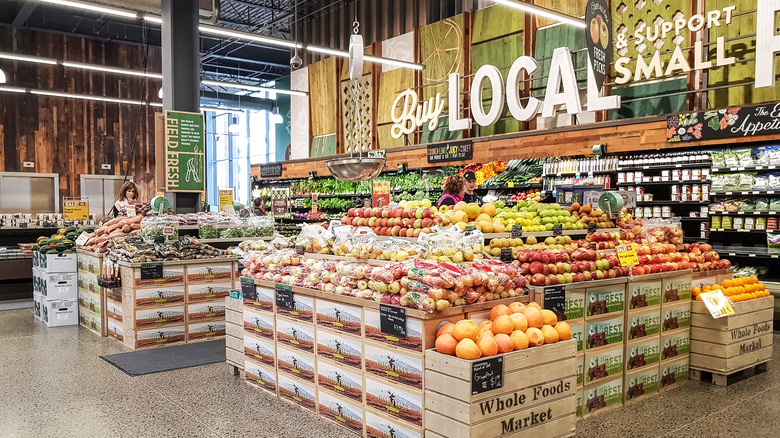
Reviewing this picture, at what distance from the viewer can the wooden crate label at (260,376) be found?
177 inches

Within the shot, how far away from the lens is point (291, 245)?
6.15 meters

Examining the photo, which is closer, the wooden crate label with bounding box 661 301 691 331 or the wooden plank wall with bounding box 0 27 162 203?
the wooden crate label with bounding box 661 301 691 331

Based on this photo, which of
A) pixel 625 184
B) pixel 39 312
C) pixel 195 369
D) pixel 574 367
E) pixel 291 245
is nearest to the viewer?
pixel 574 367

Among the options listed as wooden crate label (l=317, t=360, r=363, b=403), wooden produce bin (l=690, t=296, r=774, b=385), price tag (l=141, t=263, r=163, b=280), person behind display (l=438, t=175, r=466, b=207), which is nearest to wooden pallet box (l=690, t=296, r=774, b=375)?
wooden produce bin (l=690, t=296, r=774, b=385)

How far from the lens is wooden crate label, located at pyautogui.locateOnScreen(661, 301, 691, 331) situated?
4.62m

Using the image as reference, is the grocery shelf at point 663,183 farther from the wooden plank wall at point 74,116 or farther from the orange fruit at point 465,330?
the wooden plank wall at point 74,116

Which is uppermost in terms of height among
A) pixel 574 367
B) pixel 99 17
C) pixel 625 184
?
pixel 99 17

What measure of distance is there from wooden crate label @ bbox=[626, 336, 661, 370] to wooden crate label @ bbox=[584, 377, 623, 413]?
19cm

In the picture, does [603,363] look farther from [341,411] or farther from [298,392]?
[298,392]

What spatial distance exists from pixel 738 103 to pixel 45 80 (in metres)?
16.3

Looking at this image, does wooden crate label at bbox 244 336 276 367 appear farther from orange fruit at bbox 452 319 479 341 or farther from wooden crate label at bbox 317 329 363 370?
orange fruit at bbox 452 319 479 341

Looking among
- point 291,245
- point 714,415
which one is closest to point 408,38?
point 291,245

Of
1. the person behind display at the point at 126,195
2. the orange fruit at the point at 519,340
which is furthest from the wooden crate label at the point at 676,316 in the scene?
the person behind display at the point at 126,195

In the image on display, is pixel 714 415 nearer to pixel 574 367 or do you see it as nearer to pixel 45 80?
pixel 574 367
